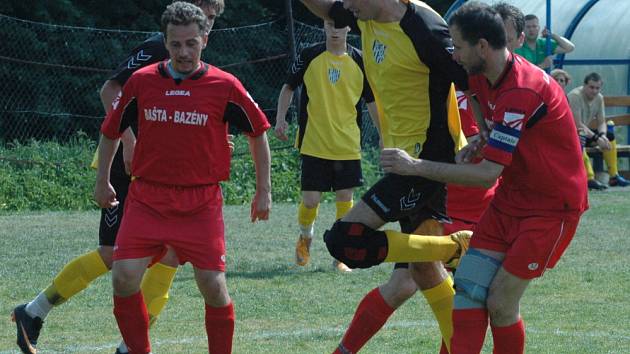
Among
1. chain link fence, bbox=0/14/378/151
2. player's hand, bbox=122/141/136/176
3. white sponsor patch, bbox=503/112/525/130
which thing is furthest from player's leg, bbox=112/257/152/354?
chain link fence, bbox=0/14/378/151

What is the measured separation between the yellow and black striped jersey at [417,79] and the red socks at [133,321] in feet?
4.65

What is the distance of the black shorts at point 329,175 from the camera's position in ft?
32.8

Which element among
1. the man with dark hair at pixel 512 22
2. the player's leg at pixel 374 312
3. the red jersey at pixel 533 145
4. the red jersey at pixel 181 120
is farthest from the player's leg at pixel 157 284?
the man with dark hair at pixel 512 22

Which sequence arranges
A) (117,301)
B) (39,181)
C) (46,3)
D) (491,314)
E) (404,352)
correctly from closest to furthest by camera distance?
(491,314)
(117,301)
(404,352)
(39,181)
(46,3)

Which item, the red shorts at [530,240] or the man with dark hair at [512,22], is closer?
the red shorts at [530,240]

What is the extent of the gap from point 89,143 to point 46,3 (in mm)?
5457

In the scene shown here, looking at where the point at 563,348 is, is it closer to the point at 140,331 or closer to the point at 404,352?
the point at 404,352

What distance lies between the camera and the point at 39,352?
654 centimetres

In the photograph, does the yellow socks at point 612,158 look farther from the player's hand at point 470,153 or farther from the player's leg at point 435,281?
the player's hand at point 470,153

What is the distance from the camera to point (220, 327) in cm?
579

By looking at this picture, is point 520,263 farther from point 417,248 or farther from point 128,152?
point 128,152

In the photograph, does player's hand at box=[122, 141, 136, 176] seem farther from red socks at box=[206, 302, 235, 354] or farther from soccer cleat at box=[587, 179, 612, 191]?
soccer cleat at box=[587, 179, 612, 191]

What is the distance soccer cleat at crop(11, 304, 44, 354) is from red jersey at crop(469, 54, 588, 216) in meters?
2.70

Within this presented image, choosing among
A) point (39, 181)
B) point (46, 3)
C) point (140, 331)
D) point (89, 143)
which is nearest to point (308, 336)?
point (140, 331)
